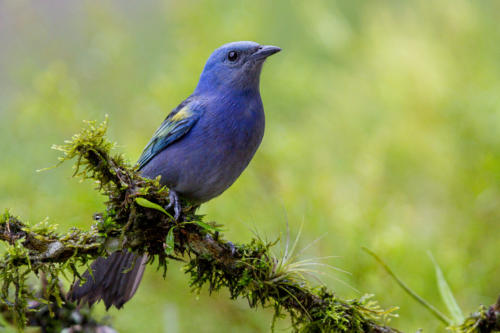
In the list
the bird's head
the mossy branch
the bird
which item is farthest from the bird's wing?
the mossy branch

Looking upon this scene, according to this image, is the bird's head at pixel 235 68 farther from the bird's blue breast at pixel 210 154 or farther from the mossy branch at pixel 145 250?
the mossy branch at pixel 145 250

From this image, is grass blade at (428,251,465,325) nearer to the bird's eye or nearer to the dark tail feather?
the dark tail feather

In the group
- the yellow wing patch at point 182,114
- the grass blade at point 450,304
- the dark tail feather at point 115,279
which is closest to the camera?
the grass blade at point 450,304

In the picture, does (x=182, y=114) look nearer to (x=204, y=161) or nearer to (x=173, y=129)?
(x=173, y=129)

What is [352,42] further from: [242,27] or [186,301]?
[186,301]

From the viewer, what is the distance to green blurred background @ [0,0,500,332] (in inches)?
112

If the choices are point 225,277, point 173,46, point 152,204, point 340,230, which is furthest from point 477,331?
point 173,46

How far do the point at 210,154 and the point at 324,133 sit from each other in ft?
5.37

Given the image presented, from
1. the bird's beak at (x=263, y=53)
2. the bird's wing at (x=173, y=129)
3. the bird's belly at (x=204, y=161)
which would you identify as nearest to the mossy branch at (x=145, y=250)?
the bird's belly at (x=204, y=161)

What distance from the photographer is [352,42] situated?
396 cm

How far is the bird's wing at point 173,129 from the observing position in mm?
2307

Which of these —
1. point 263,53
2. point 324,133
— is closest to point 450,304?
point 263,53

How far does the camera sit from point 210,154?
2.22 m

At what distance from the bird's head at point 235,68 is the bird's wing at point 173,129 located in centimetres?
23
